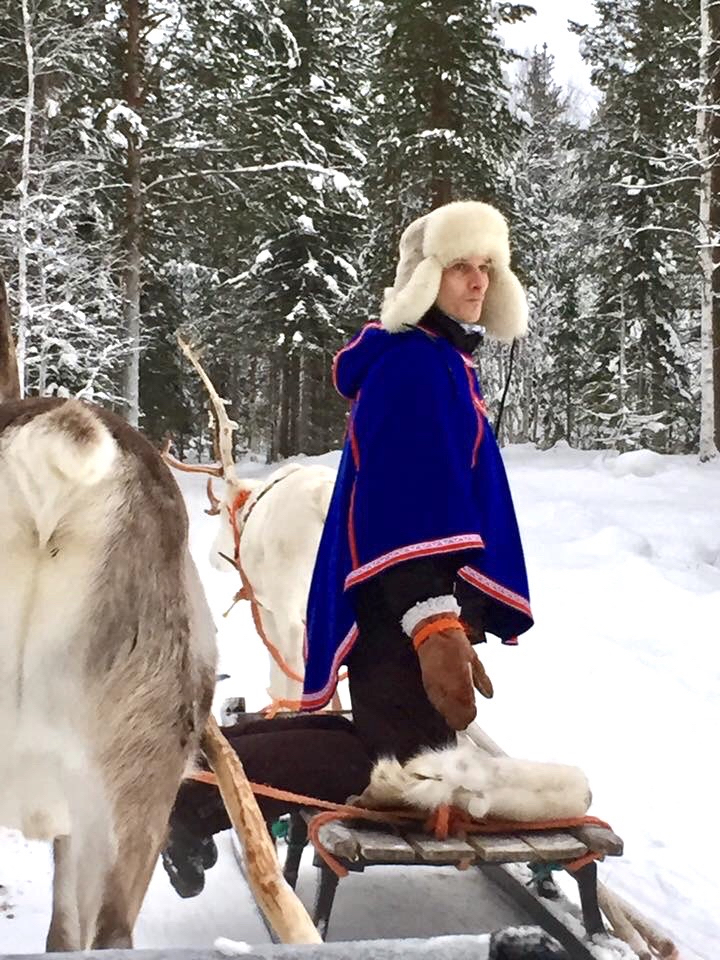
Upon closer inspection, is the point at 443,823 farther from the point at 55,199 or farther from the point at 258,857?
the point at 55,199

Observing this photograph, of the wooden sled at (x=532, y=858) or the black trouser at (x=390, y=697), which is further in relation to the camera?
the black trouser at (x=390, y=697)

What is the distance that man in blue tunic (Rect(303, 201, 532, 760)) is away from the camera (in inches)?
116

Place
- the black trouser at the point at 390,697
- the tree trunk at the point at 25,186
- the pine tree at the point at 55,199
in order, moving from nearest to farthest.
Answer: the black trouser at the point at 390,697
the tree trunk at the point at 25,186
the pine tree at the point at 55,199

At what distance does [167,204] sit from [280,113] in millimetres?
3652

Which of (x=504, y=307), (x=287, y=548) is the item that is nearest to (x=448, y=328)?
(x=504, y=307)

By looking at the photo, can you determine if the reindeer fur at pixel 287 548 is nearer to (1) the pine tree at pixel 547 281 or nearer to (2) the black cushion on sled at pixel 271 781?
(2) the black cushion on sled at pixel 271 781

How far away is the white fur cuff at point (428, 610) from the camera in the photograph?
2.86 meters

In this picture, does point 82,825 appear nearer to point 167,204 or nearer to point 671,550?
point 671,550

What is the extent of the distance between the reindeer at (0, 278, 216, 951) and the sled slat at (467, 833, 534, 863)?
40.1 inches

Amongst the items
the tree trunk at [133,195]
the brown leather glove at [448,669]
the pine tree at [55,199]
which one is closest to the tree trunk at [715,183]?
the tree trunk at [133,195]

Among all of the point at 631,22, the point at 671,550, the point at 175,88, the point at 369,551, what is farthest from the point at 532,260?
the point at 369,551

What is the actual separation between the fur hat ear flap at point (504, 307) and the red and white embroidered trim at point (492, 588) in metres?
0.97

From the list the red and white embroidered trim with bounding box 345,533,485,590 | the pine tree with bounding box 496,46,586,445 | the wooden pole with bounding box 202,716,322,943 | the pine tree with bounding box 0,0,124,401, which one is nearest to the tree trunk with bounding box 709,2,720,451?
the pine tree with bounding box 496,46,586,445

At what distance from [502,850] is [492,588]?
892 millimetres
